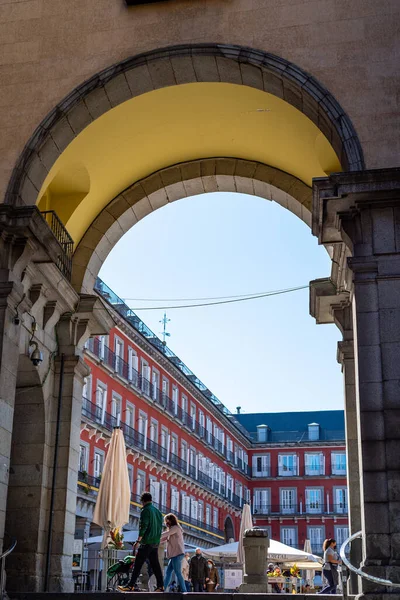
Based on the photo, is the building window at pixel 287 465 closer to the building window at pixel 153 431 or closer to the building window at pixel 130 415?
the building window at pixel 153 431

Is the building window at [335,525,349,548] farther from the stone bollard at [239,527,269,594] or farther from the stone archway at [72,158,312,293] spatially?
the stone archway at [72,158,312,293]

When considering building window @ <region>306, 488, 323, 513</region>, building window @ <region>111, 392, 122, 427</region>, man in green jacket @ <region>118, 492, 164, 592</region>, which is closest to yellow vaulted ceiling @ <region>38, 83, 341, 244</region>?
man in green jacket @ <region>118, 492, 164, 592</region>

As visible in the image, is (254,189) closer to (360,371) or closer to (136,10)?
(136,10)

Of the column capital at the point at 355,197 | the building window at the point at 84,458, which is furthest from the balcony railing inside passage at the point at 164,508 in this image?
the column capital at the point at 355,197

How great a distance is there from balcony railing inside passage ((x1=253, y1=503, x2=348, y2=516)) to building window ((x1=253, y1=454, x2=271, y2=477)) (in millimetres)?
2448

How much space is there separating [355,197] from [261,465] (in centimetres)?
5963

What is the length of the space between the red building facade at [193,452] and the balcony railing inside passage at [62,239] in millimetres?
21415

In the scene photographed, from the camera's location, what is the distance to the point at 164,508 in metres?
45.0

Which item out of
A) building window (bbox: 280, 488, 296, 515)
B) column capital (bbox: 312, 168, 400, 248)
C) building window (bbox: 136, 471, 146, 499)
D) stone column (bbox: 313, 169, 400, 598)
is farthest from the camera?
building window (bbox: 280, 488, 296, 515)

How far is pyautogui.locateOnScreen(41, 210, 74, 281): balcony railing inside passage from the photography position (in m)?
13.2

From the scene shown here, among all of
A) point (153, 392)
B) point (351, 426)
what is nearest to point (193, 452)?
point (153, 392)

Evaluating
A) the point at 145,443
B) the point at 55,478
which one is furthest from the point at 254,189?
the point at 145,443

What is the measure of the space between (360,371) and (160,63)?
16.3 ft

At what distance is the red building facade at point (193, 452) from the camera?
37156mm
